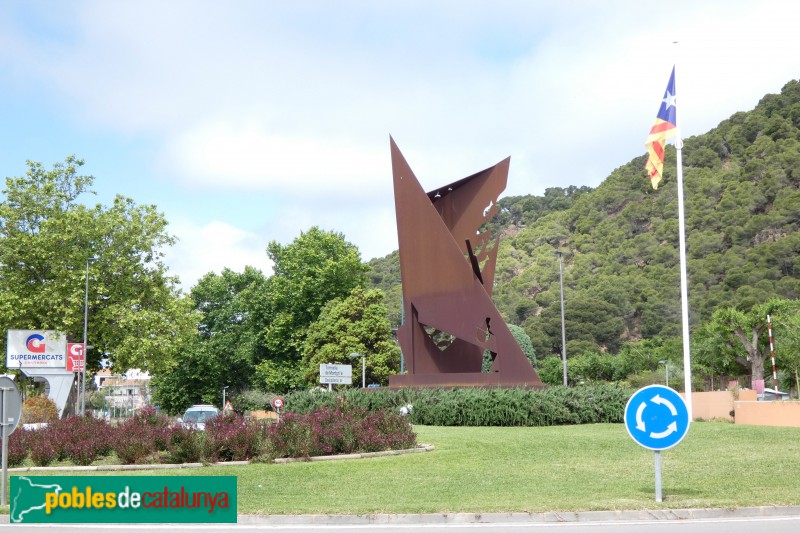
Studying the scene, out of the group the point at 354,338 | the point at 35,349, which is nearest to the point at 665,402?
the point at 35,349

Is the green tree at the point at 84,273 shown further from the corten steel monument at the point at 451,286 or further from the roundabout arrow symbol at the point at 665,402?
the roundabout arrow symbol at the point at 665,402

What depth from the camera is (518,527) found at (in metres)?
9.07

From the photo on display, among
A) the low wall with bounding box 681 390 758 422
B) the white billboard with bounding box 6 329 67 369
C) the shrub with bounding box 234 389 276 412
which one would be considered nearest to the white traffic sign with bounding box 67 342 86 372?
the white billboard with bounding box 6 329 67 369

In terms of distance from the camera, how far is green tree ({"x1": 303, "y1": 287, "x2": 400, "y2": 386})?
50406 millimetres

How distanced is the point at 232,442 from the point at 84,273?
22579mm

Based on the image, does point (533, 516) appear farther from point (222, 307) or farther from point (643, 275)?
point (643, 275)

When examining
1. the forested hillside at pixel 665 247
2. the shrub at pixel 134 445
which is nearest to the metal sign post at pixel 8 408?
the shrub at pixel 134 445

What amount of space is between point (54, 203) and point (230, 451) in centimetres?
2543

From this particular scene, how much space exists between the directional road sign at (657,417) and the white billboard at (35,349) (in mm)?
29519

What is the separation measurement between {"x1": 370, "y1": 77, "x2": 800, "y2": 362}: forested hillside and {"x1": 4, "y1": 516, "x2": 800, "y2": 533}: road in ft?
191

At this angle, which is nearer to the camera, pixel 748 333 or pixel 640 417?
pixel 640 417

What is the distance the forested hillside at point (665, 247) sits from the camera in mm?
73250

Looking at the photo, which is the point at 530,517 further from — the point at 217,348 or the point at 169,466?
the point at 217,348

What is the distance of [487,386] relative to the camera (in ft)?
86.2
